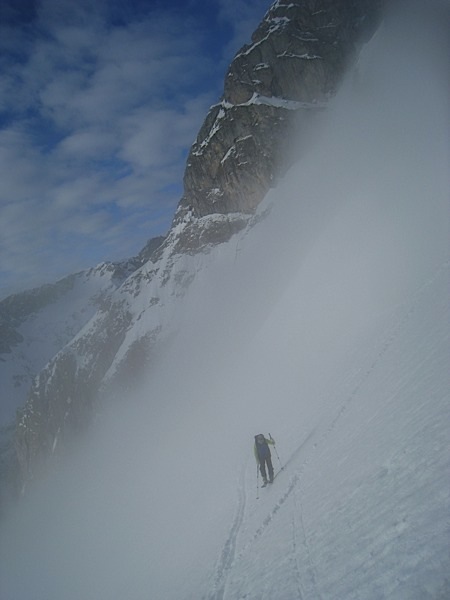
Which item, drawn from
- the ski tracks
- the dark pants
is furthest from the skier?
the ski tracks

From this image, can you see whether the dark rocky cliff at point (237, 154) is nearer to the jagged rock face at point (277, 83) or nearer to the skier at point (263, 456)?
the jagged rock face at point (277, 83)

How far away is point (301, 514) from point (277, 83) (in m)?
104

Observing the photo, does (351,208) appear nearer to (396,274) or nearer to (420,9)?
(396,274)

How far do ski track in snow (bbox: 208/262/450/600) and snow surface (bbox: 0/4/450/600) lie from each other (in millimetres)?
62

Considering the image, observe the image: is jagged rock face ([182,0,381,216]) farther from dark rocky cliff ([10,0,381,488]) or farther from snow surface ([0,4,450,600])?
snow surface ([0,4,450,600])

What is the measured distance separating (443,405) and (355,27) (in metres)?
113

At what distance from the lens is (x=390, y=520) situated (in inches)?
209

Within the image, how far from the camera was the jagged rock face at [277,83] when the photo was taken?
3494 inches

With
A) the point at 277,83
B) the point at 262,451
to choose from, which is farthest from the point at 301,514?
the point at 277,83

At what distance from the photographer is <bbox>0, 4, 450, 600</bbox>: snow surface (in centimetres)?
587

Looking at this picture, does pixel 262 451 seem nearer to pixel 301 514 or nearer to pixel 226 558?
pixel 226 558

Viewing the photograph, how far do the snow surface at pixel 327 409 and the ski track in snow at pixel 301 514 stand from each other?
6 cm

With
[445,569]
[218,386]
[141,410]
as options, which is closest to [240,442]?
[445,569]

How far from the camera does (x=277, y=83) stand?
9219 centimetres
